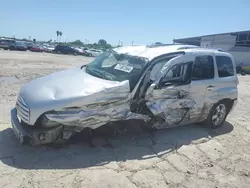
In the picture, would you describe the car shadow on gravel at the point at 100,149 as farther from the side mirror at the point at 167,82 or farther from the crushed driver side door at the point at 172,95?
the side mirror at the point at 167,82

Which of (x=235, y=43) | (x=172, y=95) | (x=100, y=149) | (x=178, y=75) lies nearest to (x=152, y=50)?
(x=178, y=75)

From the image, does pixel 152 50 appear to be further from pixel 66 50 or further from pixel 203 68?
pixel 66 50

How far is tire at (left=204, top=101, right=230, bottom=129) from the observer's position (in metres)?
5.61

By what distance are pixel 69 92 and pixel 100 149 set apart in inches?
44.7

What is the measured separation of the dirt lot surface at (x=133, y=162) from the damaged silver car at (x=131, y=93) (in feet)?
1.09

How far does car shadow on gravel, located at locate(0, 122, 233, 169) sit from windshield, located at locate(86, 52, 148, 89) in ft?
2.86

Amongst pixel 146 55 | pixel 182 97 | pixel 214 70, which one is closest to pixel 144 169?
pixel 182 97

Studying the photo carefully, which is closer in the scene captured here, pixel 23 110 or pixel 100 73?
pixel 23 110

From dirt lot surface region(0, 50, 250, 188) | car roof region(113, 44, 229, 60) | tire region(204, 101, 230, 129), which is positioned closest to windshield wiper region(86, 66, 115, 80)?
car roof region(113, 44, 229, 60)

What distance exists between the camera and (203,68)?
5.25 metres

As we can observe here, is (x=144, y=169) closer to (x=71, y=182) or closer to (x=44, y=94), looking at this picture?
(x=71, y=182)

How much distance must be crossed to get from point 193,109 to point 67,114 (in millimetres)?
2740

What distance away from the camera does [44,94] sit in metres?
3.74

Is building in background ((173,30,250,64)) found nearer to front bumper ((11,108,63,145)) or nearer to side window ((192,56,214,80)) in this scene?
side window ((192,56,214,80))
